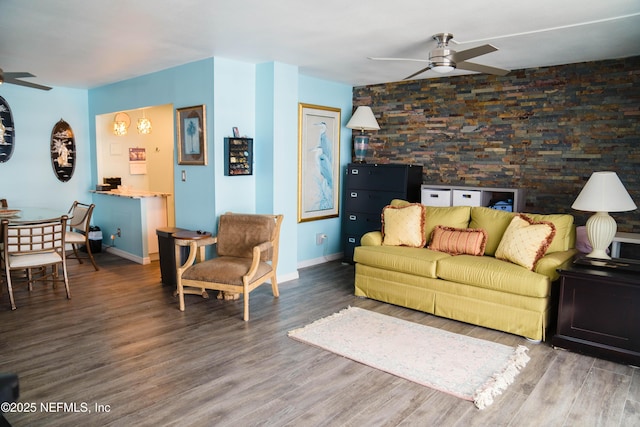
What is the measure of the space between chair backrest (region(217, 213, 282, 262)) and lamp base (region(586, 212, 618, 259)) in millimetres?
2764

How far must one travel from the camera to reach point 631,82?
4434 mm

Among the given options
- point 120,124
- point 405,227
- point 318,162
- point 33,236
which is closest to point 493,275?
point 405,227

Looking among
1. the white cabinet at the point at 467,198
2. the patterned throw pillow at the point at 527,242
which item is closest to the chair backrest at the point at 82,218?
the white cabinet at the point at 467,198

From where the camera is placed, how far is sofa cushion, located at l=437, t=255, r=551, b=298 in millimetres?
3518

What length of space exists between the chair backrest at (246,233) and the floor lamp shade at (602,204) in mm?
2729

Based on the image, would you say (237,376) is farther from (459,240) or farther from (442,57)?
(442,57)

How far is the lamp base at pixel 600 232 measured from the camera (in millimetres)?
3678

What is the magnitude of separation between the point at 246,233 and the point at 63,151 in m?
3.94

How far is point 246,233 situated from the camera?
4523 millimetres

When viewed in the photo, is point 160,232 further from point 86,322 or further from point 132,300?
point 86,322

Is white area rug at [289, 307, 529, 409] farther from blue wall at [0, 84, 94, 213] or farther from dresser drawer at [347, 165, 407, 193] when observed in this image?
blue wall at [0, 84, 94, 213]

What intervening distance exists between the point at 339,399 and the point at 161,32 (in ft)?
10.3

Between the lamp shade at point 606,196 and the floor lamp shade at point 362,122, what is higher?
the floor lamp shade at point 362,122

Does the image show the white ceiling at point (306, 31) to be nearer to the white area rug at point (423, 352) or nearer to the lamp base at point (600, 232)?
the lamp base at point (600, 232)
